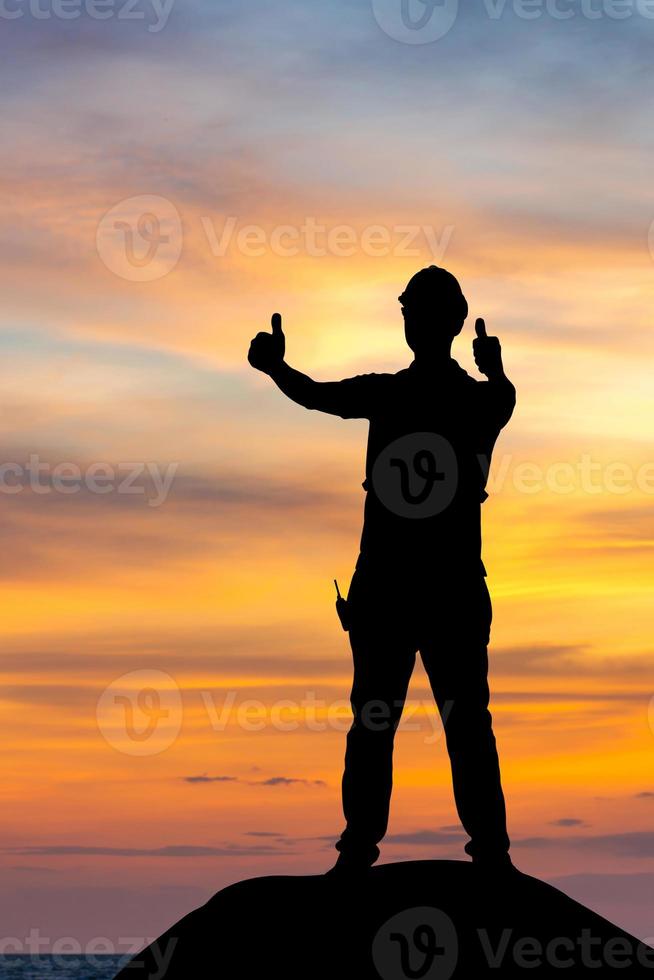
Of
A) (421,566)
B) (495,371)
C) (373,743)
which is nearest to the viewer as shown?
(373,743)

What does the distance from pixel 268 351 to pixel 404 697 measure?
2.91 meters

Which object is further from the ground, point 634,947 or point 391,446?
point 391,446

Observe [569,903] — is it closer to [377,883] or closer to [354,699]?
[377,883]

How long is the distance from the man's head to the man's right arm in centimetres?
60

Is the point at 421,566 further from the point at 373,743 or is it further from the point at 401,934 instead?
the point at 401,934

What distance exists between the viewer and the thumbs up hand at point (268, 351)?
12.0 metres

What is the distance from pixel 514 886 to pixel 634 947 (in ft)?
3.69

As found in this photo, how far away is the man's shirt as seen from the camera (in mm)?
12023

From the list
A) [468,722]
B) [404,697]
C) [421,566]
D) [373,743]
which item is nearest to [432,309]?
[421,566]

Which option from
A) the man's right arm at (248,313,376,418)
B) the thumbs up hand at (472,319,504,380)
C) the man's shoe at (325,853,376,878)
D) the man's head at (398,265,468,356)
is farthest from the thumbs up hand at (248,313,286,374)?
the man's shoe at (325,853,376,878)

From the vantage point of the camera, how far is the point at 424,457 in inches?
476

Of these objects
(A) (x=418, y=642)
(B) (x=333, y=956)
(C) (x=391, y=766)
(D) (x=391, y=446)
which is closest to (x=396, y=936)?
(B) (x=333, y=956)

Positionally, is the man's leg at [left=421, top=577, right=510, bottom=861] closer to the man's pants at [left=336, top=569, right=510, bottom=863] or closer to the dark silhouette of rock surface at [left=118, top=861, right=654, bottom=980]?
the man's pants at [left=336, top=569, right=510, bottom=863]

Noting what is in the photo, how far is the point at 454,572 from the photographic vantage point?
39.5 feet
